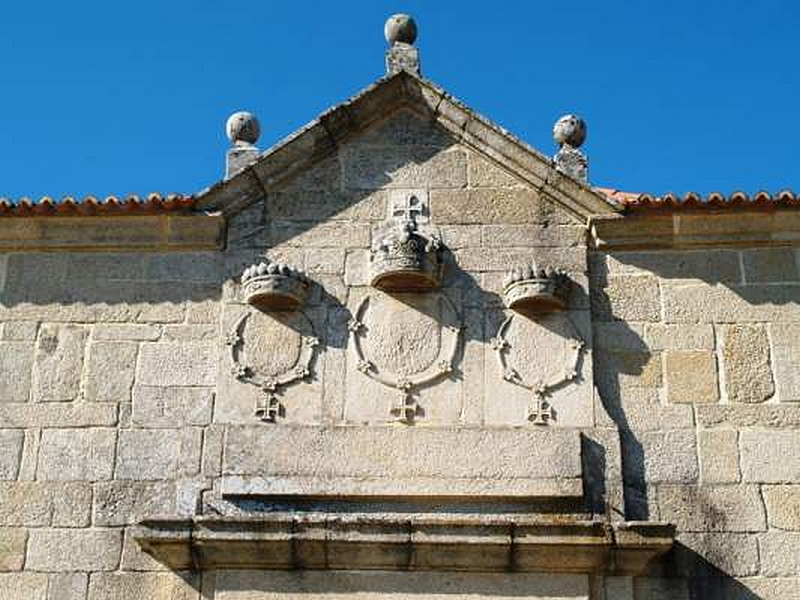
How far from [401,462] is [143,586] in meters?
1.50

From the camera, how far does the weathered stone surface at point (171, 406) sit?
304 inches

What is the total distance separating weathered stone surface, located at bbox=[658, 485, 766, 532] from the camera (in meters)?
7.34

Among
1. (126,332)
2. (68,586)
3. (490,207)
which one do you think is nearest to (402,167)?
(490,207)

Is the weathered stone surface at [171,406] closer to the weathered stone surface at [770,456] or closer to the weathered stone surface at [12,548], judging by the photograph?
the weathered stone surface at [12,548]

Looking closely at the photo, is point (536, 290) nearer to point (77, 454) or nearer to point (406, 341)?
point (406, 341)

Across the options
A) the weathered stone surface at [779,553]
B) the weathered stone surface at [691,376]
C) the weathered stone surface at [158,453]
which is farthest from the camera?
the weathered stone surface at [691,376]

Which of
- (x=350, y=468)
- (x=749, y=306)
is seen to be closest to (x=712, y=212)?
(x=749, y=306)

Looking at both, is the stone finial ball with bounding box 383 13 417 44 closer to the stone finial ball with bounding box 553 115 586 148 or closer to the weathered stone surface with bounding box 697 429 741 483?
the stone finial ball with bounding box 553 115 586 148

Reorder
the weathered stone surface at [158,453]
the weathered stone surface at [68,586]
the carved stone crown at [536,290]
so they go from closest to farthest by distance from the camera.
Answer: the weathered stone surface at [68,586], the weathered stone surface at [158,453], the carved stone crown at [536,290]

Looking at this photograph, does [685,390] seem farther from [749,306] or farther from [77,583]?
[77,583]

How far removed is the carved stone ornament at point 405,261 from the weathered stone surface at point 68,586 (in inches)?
89.9

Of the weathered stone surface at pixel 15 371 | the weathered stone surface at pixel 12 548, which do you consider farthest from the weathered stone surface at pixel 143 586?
the weathered stone surface at pixel 15 371

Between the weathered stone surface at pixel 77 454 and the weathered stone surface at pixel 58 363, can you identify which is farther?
the weathered stone surface at pixel 58 363

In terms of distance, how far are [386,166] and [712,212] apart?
1.94 m
